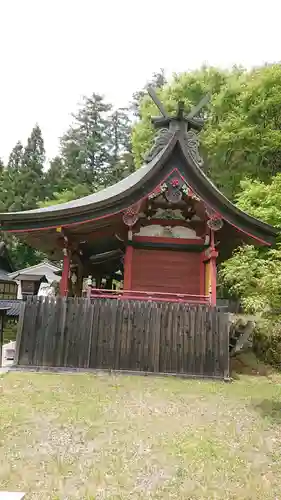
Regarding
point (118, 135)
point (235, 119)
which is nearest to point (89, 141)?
point (118, 135)

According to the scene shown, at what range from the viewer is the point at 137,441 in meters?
5.17

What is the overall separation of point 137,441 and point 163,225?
836cm

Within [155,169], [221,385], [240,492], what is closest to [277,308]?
[221,385]

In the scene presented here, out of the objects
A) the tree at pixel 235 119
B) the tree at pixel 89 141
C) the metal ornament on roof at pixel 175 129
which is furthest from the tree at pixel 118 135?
the metal ornament on roof at pixel 175 129

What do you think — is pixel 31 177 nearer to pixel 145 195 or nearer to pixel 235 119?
pixel 235 119

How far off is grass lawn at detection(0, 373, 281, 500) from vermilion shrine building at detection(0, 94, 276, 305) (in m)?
3.43

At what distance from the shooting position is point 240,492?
3947 mm

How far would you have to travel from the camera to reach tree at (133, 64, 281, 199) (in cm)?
2402

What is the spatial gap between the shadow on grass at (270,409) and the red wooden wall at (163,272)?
17.6ft

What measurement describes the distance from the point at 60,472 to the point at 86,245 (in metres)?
10.8

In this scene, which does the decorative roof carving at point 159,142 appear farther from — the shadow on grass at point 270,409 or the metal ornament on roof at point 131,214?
the shadow on grass at point 270,409

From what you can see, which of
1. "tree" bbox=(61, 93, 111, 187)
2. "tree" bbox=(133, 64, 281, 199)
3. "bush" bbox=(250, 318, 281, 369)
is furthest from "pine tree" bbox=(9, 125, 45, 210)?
"bush" bbox=(250, 318, 281, 369)

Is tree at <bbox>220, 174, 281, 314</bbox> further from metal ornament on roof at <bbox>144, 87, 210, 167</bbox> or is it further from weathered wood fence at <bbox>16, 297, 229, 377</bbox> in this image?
metal ornament on roof at <bbox>144, 87, 210, 167</bbox>

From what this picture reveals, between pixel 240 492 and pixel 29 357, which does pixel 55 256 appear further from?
pixel 240 492
